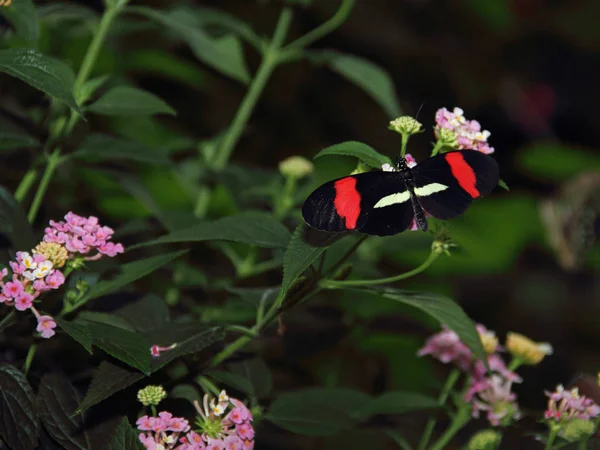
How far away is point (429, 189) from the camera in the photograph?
2.31ft

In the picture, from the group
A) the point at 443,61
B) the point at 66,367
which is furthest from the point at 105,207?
the point at 443,61

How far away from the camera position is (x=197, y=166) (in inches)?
47.7

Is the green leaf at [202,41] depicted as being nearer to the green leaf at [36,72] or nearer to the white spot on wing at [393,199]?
the green leaf at [36,72]

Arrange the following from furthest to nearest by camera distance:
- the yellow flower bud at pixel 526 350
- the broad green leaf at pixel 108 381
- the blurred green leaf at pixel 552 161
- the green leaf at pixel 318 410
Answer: the blurred green leaf at pixel 552 161 → the yellow flower bud at pixel 526 350 → the green leaf at pixel 318 410 → the broad green leaf at pixel 108 381

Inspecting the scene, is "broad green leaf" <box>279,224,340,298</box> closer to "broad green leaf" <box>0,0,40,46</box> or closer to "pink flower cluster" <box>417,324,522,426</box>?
"pink flower cluster" <box>417,324,522,426</box>

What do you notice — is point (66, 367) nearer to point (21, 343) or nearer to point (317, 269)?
point (21, 343)

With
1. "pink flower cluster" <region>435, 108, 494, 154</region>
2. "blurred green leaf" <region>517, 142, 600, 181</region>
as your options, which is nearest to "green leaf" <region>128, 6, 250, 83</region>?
"pink flower cluster" <region>435, 108, 494, 154</region>

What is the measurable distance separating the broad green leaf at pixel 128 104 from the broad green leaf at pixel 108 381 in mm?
332

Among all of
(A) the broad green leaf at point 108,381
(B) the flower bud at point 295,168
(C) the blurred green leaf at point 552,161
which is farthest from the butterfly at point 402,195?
(C) the blurred green leaf at point 552,161

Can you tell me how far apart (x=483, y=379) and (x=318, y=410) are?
213mm

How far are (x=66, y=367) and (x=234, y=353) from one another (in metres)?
0.19

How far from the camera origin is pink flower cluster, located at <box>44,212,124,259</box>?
0.69 metres

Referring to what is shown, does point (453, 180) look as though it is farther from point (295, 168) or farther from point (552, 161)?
point (552, 161)

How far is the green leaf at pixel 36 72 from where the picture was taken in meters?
0.66
